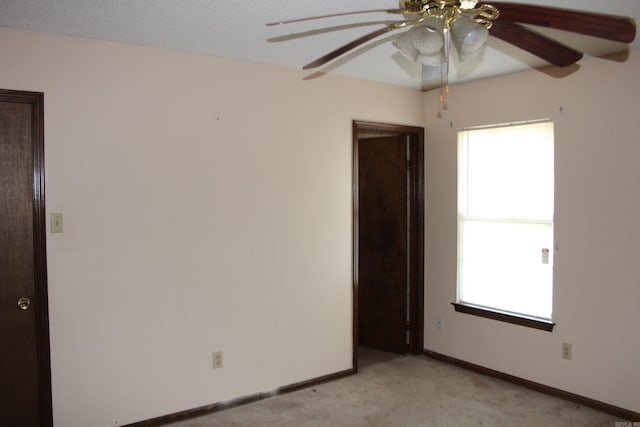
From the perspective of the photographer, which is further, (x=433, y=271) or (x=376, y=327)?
(x=376, y=327)

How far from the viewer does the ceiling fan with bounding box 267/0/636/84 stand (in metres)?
1.43

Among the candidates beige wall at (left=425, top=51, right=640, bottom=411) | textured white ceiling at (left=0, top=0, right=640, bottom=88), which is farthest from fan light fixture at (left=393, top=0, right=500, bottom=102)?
beige wall at (left=425, top=51, right=640, bottom=411)

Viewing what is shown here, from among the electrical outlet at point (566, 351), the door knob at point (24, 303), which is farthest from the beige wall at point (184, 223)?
the electrical outlet at point (566, 351)

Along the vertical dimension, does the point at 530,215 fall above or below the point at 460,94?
below

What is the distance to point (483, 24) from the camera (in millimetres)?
1598

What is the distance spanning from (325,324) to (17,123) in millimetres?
2456

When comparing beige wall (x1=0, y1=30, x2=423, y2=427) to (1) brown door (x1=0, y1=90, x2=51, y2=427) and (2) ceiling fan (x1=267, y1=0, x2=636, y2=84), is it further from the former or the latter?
(2) ceiling fan (x1=267, y1=0, x2=636, y2=84)

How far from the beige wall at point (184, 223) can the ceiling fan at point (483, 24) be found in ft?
5.30

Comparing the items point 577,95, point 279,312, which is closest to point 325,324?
point 279,312

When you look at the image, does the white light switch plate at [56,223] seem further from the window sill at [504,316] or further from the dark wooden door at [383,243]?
the window sill at [504,316]

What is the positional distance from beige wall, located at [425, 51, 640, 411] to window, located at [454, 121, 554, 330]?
102 mm

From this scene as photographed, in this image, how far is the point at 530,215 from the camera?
11.6 ft

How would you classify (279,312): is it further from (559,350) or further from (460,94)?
(460,94)

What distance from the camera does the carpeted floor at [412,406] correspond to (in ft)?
10.0
